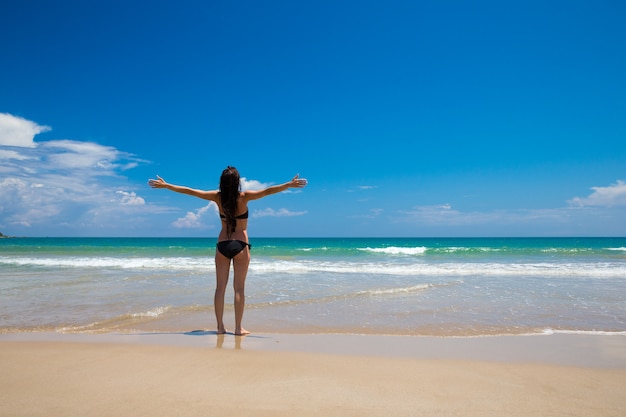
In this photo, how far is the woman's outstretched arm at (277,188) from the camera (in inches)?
193

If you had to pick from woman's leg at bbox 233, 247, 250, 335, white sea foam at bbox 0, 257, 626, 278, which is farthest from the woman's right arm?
white sea foam at bbox 0, 257, 626, 278

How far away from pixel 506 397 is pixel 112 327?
5.15 metres

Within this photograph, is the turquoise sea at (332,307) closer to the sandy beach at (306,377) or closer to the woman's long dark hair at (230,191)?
the sandy beach at (306,377)

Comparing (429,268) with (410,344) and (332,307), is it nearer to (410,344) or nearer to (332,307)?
(332,307)

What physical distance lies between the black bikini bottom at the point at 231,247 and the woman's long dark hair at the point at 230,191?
247 millimetres

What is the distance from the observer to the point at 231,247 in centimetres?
517

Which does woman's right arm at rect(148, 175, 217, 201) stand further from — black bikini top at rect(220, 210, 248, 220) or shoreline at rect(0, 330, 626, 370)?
shoreline at rect(0, 330, 626, 370)

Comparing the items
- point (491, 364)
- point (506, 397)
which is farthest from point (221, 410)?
point (491, 364)

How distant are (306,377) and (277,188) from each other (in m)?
2.33

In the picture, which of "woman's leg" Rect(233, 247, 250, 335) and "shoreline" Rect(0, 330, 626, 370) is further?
"woman's leg" Rect(233, 247, 250, 335)

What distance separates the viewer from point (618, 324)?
6.04 m

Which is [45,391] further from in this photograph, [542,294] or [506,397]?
[542,294]

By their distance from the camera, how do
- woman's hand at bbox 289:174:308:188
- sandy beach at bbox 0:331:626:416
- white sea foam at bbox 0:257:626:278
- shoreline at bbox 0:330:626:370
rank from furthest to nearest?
1. white sea foam at bbox 0:257:626:278
2. woman's hand at bbox 289:174:308:188
3. shoreline at bbox 0:330:626:370
4. sandy beach at bbox 0:331:626:416

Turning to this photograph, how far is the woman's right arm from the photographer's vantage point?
200 inches
